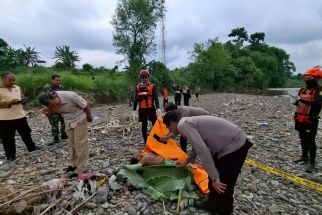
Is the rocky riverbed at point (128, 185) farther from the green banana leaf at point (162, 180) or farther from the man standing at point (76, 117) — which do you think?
the man standing at point (76, 117)

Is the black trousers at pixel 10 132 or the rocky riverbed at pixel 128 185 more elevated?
the black trousers at pixel 10 132

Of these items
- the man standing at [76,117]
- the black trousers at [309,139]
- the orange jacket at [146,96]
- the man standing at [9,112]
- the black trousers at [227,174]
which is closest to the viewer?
the black trousers at [227,174]

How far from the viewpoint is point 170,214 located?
4.14m

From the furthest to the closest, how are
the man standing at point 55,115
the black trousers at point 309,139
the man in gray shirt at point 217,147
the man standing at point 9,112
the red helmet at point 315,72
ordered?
the man standing at point 55,115, the man standing at point 9,112, the black trousers at point 309,139, the red helmet at point 315,72, the man in gray shirt at point 217,147

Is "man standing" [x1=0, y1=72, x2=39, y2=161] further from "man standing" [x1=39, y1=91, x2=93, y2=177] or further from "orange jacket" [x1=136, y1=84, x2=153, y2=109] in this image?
"orange jacket" [x1=136, y1=84, x2=153, y2=109]

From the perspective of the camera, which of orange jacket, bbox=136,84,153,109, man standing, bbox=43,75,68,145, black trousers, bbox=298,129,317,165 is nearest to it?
black trousers, bbox=298,129,317,165

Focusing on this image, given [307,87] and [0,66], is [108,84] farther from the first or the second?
[307,87]

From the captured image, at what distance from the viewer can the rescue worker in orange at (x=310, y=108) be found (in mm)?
6246

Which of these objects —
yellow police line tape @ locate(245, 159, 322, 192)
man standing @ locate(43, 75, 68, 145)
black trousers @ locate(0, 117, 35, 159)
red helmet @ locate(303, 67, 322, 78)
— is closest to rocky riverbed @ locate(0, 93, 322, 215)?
yellow police line tape @ locate(245, 159, 322, 192)

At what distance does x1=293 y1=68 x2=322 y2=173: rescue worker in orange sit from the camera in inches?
246

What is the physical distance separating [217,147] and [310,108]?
3.40m

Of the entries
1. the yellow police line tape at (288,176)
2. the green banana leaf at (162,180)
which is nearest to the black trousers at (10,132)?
the green banana leaf at (162,180)

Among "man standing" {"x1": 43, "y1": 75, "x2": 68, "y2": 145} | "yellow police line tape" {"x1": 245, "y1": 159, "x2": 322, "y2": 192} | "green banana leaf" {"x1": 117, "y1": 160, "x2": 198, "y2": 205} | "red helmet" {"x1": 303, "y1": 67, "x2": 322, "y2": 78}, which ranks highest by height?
"red helmet" {"x1": 303, "y1": 67, "x2": 322, "y2": 78}

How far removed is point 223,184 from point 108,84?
25.8m
